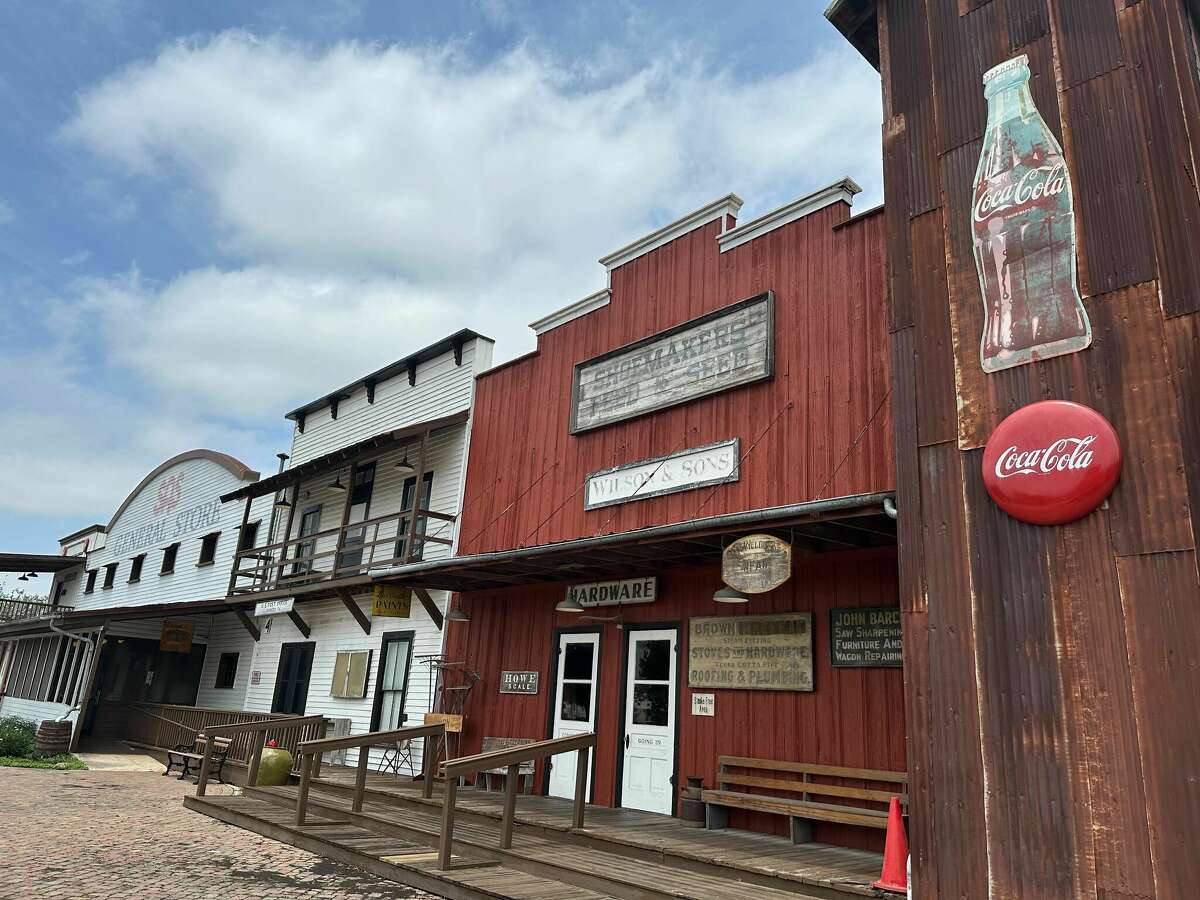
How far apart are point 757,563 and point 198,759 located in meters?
12.8

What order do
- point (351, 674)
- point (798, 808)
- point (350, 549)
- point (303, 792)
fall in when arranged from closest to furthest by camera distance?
point (798, 808) < point (303, 792) < point (350, 549) < point (351, 674)

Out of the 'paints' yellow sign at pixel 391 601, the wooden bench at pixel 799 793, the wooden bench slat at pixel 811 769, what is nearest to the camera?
the wooden bench at pixel 799 793

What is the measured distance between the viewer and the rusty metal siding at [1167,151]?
5.39 m

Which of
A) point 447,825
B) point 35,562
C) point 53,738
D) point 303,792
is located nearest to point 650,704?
point 447,825

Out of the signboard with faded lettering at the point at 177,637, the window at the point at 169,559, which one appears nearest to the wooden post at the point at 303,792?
the signboard with faded lettering at the point at 177,637

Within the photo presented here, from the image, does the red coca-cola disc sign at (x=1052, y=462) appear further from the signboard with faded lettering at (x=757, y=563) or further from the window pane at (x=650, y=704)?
the window pane at (x=650, y=704)

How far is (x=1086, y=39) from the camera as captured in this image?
20.4ft

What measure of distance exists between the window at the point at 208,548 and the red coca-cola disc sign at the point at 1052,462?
836 inches

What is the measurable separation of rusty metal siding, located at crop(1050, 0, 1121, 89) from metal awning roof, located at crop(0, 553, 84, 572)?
30.5 meters

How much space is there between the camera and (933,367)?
6465 millimetres

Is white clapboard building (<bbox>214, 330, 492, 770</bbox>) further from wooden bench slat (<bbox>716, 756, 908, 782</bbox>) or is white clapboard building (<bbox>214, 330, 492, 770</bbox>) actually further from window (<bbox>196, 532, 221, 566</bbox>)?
wooden bench slat (<bbox>716, 756, 908, 782</bbox>)

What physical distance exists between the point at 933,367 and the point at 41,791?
46.2 feet

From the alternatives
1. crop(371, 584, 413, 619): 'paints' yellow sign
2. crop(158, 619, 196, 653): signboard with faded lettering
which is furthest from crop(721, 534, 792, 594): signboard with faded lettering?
crop(158, 619, 196, 653): signboard with faded lettering

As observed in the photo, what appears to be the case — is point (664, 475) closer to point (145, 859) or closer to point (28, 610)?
point (145, 859)
